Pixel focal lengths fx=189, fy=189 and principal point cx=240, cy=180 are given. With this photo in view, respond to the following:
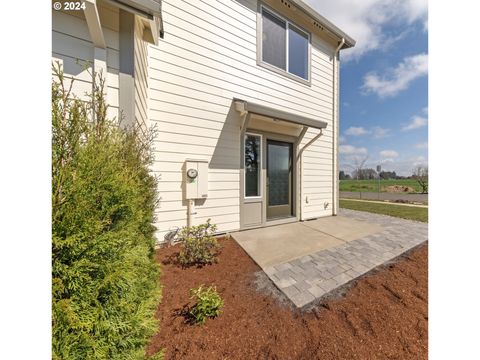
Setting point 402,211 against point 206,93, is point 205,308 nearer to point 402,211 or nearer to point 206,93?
point 206,93

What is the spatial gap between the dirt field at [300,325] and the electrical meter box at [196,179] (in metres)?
1.80

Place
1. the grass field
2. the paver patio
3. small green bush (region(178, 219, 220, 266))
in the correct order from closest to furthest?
the paver patio → small green bush (region(178, 219, 220, 266)) → the grass field

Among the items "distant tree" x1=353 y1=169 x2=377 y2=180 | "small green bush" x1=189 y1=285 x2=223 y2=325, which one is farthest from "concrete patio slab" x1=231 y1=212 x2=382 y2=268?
"distant tree" x1=353 y1=169 x2=377 y2=180

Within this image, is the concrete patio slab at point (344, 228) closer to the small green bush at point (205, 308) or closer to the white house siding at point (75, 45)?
the small green bush at point (205, 308)

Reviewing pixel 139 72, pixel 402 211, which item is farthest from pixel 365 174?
pixel 139 72

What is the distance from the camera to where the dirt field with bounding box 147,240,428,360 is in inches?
64.6

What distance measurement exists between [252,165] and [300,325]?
3.83m

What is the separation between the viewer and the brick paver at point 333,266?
2453mm

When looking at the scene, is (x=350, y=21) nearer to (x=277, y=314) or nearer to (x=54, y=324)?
(x=277, y=314)

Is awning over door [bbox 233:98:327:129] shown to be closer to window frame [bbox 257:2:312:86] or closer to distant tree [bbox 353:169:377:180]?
window frame [bbox 257:2:312:86]

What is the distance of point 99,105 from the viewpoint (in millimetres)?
1743

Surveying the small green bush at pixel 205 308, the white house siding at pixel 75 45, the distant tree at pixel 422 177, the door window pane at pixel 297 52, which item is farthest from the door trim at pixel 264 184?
the distant tree at pixel 422 177

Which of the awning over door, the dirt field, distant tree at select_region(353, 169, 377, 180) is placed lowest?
the dirt field
